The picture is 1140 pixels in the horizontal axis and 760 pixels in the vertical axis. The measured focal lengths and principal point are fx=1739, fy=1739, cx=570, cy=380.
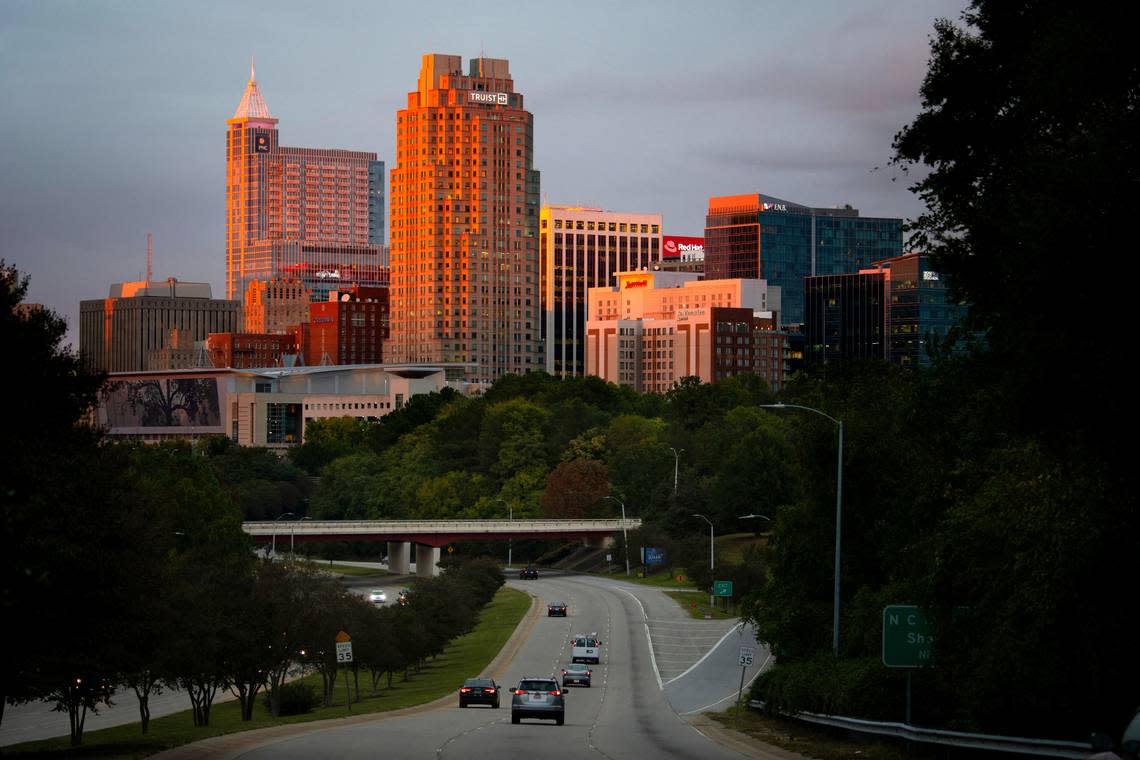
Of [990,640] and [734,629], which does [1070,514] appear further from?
[734,629]

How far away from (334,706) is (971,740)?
47.5 meters

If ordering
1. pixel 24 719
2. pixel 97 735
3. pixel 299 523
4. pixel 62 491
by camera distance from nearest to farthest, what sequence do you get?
pixel 62 491, pixel 97 735, pixel 24 719, pixel 299 523

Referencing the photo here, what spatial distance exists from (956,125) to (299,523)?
423 ft

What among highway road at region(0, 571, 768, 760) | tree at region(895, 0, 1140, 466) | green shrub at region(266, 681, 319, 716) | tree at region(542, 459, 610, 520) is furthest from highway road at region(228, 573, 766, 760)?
tree at region(542, 459, 610, 520)

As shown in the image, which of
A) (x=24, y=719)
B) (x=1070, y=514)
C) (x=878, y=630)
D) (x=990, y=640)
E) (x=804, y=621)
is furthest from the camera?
(x=24, y=719)

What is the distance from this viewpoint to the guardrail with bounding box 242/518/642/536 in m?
156

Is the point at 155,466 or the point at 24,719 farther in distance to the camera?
the point at 155,466

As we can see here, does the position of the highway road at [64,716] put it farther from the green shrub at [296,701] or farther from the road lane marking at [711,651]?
the road lane marking at [711,651]

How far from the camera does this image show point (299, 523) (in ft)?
520

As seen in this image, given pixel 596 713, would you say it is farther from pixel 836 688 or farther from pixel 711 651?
pixel 711 651

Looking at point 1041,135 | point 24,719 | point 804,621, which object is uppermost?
point 1041,135

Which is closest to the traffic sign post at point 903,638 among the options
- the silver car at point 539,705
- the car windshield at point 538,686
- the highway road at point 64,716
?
the silver car at point 539,705

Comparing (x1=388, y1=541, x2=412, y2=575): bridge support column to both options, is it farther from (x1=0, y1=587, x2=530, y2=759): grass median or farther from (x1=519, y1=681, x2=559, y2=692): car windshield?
(x1=519, y1=681, x2=559, y2=692): car windshield

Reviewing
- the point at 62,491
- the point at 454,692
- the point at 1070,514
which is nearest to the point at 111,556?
the point at 62,491
